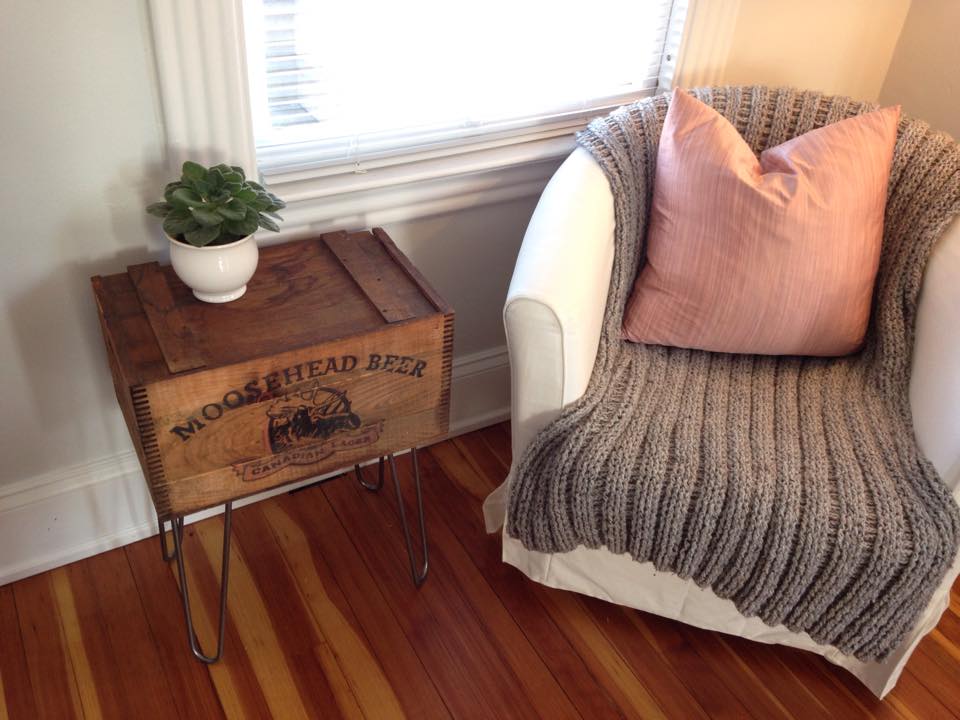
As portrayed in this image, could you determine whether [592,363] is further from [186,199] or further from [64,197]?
[64,197]

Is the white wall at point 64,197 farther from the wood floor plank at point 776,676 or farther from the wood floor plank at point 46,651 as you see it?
the wood floor plank at point 776,676

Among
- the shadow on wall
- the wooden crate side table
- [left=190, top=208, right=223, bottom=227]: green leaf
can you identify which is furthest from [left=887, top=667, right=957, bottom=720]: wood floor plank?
the shadow on wall

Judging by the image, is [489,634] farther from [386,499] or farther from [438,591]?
[386,499]

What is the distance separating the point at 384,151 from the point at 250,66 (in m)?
0.28

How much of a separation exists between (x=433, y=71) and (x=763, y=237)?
65 centimetres

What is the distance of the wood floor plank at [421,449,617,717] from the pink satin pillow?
1.71 feet

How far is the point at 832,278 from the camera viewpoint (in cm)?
138

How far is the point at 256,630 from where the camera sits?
1470 mm

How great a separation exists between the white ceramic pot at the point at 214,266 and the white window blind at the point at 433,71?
26 cm

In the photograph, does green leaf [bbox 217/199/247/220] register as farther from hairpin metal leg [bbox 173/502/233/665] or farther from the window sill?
hairpin metal leg [bbox 173/502/233/665]

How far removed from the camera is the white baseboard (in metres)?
1.46

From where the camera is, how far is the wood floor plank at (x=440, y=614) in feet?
4.58

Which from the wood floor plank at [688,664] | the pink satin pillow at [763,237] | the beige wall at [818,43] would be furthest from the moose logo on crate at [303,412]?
the beige wall at [818,43]

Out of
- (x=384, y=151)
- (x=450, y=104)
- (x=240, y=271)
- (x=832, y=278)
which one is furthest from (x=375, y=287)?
(x=832, y=278)
